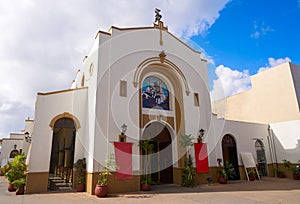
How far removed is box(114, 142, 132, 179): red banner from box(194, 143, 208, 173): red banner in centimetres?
429

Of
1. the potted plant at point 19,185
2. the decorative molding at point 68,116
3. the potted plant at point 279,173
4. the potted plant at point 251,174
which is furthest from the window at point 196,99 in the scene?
the potted plant at point 19,185

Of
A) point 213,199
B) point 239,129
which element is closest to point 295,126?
point 239,129

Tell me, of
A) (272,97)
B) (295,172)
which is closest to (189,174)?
(295,172)

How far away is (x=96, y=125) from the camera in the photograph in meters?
10.0

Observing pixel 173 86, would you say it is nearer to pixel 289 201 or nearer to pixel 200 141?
pixel 200 141

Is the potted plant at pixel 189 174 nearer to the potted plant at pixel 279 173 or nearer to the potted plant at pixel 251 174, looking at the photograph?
the potted plant at pixel 251 174

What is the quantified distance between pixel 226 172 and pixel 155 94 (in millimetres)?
6748

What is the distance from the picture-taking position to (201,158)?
40.8ft

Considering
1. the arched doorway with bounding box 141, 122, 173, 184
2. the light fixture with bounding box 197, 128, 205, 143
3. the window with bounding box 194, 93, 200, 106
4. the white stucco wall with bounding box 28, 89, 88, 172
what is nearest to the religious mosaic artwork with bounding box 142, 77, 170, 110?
the arched doorway with bounding box 141, 122, 173, 184

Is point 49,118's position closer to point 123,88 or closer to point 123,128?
point 123,128

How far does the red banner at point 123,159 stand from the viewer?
9914mm

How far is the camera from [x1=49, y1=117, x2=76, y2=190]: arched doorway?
11281 millimetres

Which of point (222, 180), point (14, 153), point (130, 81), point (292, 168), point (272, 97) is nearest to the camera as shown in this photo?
point (130, 81)

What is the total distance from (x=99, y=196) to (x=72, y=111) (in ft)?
15.8
